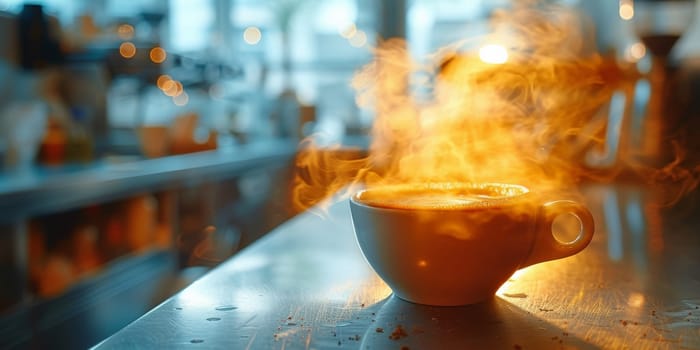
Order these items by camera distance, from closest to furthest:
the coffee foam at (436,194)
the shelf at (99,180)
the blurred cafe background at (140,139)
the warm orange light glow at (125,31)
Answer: the coffee foam at (436,194) → the shelf at (99,180) → the blurred cafe background at (140,139) → the warm orange light glow at (125,31)

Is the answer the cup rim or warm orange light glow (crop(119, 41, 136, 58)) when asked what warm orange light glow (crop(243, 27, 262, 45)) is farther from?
the cup rim

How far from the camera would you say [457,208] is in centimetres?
43

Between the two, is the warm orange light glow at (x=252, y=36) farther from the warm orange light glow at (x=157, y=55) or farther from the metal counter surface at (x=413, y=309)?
the metal counter surface at (x=413, y=309)

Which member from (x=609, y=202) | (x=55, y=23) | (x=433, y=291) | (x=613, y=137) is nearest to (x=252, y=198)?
(x=55, y=23)

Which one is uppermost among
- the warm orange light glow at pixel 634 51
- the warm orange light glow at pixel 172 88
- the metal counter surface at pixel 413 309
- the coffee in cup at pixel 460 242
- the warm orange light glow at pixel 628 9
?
the warm orange light glow at pixel 628 9

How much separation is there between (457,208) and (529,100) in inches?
51.4

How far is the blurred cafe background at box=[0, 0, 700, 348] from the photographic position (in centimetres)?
146

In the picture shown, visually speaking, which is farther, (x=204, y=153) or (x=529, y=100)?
(x=204, y=153)

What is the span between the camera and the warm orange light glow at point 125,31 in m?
2.41

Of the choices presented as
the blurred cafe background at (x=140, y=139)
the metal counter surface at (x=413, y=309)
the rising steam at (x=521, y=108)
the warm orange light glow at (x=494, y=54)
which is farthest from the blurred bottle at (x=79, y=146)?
the metal counter surface at (x=413, y=309)

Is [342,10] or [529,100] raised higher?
[342,10]

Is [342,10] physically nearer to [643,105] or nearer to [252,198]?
[252,198]

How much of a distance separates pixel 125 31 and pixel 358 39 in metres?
2.21

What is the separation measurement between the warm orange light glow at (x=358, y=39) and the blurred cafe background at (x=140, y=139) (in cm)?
21
